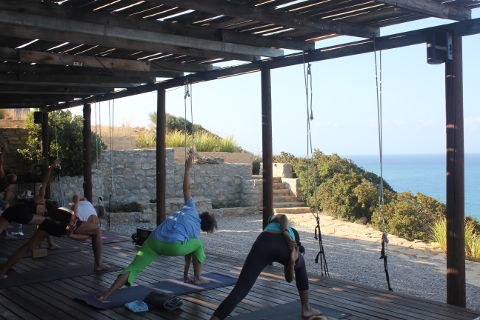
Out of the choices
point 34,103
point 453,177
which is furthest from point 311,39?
point 34,103

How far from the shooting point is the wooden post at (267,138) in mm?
5723

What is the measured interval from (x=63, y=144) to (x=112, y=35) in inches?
295

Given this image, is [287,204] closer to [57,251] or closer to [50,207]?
[57,251]

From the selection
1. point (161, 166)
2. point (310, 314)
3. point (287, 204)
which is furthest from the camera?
point (287, 204)

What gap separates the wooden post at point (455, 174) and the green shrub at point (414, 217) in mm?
5604

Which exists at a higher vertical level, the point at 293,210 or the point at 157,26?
the point at 157,26

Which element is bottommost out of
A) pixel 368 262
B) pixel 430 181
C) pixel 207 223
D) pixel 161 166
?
pixel 430 181

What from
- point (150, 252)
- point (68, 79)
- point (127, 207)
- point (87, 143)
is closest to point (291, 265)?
point (150, 252)

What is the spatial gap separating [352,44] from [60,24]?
246 centimetres

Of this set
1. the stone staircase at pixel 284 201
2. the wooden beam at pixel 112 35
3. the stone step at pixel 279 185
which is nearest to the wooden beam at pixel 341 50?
the wooden beam at pixel 112 35

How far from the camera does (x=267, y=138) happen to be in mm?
5770

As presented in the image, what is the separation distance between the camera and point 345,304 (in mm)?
4125

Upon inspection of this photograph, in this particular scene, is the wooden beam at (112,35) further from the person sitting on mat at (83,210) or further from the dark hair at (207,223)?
the dark hair at (207,223)

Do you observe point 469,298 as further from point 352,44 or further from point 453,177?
point 352,44
